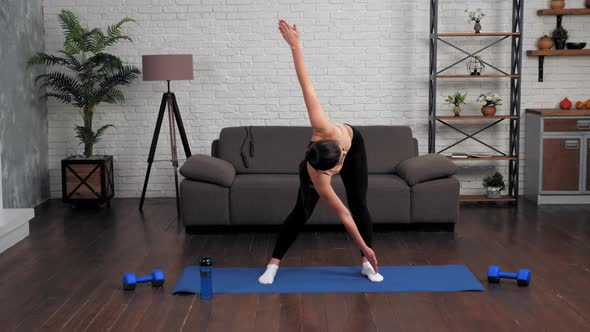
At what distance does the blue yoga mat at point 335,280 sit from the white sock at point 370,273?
0.09 feet

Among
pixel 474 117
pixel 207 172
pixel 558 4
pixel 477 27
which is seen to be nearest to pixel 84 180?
pixel 207 172

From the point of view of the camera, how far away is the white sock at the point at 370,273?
4.14 meters

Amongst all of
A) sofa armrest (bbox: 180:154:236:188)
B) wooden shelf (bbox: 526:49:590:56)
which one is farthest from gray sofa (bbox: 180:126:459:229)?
wooden shelf (bbox: 526:49:590:56)

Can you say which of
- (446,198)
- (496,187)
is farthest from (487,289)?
(496,187)

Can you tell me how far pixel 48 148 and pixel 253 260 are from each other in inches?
131

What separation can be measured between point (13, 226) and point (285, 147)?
229cm

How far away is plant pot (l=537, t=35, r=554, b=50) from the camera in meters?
6.78

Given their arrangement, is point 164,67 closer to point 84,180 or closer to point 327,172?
Answer: point 84,180

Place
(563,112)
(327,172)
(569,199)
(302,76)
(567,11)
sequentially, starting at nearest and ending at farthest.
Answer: (302,76), (327,172), (563,112), (569,199), (567,11)

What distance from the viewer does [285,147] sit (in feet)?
20.1

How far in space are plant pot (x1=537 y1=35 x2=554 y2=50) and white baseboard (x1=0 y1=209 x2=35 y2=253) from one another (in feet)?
16.0

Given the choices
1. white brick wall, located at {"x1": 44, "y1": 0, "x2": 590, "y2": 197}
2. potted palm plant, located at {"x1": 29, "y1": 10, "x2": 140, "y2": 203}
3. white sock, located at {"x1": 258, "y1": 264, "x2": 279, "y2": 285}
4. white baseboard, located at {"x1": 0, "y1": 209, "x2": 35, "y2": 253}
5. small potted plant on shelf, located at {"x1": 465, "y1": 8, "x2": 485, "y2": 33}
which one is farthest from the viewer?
white brick wall, located at {"x1": 44, "y1": 0, "x2": 590, "y2": 197}

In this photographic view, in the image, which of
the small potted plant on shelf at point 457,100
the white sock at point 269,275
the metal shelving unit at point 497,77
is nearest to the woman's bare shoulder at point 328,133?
the white sock at point 269,275

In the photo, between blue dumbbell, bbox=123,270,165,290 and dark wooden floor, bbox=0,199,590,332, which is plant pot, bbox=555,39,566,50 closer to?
dark wooden floor, bbox=0,199,590,332
